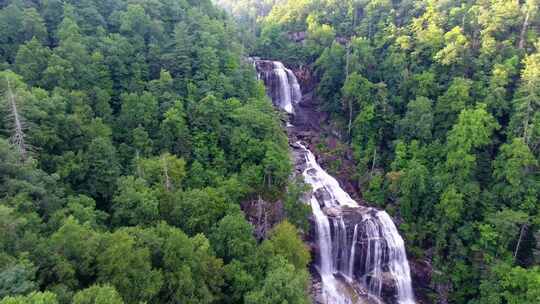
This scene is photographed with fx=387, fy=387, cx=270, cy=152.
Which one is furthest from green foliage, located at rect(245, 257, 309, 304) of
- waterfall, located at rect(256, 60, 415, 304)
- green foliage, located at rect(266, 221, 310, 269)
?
waterfall, located at rect(256, 60, 415, 304)

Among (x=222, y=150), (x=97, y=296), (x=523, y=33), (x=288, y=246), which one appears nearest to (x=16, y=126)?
(x=97, y=296)

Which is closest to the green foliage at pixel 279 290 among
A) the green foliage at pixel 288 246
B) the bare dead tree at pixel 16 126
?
the green foliage at pixel 288 246

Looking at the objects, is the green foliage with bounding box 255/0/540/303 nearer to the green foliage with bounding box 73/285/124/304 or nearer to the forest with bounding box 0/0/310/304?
the forest with bounding box 0/0/310/304

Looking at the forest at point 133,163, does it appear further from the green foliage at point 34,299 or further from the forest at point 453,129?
the forest at point 453,129

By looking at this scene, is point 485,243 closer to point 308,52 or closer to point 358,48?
point 358,48

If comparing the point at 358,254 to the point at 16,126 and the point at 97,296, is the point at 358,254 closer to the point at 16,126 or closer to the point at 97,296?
the point at 97,296

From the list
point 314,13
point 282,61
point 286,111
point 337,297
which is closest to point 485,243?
point 337,297
